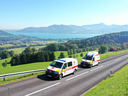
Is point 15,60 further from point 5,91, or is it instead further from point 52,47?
point 52,47

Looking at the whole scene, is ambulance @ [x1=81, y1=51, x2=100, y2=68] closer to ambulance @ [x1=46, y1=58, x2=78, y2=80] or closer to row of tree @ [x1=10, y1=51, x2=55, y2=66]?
ambulance @ [x1=46, y1=58, x2=78, y2=80]

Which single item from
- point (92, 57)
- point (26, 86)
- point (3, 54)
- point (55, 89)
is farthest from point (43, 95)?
point (3, 54)

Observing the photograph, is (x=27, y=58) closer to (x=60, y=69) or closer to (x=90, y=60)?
(x=90, y=60)

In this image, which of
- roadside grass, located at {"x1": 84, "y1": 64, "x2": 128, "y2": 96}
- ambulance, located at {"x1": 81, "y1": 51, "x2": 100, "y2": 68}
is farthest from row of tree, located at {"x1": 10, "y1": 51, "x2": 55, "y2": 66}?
roadside grass, located at {"x1": 84, "y1": 64, "x2": 128, "y2": 96}

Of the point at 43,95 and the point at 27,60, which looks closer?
the point at 43,95

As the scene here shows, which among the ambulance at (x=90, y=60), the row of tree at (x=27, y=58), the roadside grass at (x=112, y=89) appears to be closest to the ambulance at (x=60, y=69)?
the roadside grass at (x=112, y=89)

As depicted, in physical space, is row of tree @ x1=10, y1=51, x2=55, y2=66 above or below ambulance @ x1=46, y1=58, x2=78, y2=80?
below

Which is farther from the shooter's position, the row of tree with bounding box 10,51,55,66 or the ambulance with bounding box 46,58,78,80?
the row of tree with bounding box 10,51,55,66

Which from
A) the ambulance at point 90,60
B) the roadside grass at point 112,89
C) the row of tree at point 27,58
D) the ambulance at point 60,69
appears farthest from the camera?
the row of tree at point 27,58

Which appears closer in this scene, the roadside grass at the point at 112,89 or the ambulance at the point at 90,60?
the roadside grass at the point at 112,89

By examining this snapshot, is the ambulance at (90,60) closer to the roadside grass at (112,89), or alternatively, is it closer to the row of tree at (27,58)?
the roadside grass at (112,89)

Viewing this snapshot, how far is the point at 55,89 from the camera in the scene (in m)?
11.4

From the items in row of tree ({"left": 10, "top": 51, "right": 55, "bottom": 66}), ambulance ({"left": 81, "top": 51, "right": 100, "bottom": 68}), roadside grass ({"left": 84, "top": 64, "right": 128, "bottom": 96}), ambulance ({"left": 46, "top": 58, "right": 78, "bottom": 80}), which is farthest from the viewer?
row of tree ({"left": 10, "top": 51, "right": 55, "bottom": 66})

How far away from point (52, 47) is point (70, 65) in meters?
139
